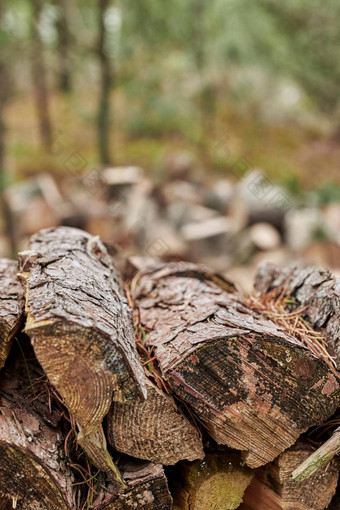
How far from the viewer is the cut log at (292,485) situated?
156cm

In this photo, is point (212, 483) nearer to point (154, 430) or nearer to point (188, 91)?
point (154, 430)

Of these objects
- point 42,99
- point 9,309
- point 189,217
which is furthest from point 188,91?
point 9,309

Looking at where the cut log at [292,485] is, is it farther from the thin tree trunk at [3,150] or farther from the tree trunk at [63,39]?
the tree trunk at [63,39]

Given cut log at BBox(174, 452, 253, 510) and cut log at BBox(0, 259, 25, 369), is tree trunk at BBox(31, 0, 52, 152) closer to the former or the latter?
cut log at BBox(0, 259, 25, 369)

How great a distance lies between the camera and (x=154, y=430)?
1.44 meters

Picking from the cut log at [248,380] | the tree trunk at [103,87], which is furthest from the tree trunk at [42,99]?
the cut log at [248,380]

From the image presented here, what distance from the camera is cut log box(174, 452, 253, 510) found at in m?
1.56

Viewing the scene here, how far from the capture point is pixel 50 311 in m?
1.21

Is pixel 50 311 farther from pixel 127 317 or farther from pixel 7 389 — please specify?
pixel 7 389

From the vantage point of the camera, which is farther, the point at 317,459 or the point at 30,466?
the point at 317,459

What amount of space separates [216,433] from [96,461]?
0.38 meters

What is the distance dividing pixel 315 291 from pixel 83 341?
3.26ft

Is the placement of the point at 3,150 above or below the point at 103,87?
below

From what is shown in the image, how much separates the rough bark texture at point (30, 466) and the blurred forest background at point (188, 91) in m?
5.73
